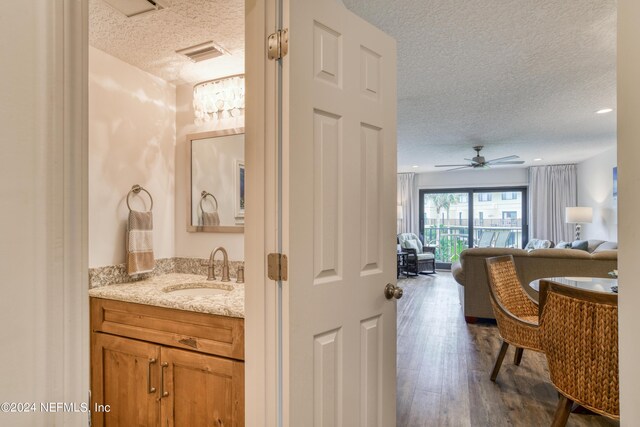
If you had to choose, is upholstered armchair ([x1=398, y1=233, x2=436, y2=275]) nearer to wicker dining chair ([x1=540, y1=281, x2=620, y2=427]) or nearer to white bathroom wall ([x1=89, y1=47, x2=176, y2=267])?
wicker dining chair ([x1=540, y1=281, x2=620, y2=427])

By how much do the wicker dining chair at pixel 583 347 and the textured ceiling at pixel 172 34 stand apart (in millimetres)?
2112

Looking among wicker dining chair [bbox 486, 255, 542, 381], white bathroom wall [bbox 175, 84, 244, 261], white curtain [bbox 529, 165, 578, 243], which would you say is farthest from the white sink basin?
white curtain [bbox 529, 165, 578, 243]

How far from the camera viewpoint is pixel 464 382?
2662 millimetres

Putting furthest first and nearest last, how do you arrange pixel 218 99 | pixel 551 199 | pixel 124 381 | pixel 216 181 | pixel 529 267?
→ pixel 551 199, pixel 529 267, pixel 216 181, pixel 218 99, pixel 124 381

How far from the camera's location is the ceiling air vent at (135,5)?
1557 mm

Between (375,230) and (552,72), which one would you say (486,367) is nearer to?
(375,230)

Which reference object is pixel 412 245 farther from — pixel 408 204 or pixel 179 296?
pixel 179 296

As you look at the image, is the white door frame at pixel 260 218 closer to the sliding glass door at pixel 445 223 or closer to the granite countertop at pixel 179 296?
the granite countertop at pixel 179 296

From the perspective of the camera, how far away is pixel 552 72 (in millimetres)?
2797

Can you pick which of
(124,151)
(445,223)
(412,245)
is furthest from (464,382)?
(445,223)

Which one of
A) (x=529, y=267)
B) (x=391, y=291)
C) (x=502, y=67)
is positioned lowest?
(x=529, y=267)

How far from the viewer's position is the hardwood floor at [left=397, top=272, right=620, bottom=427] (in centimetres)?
221

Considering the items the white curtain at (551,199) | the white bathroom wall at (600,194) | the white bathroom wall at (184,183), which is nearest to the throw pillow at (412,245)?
the white curtain at (551,199)

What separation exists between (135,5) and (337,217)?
1.34 meters
